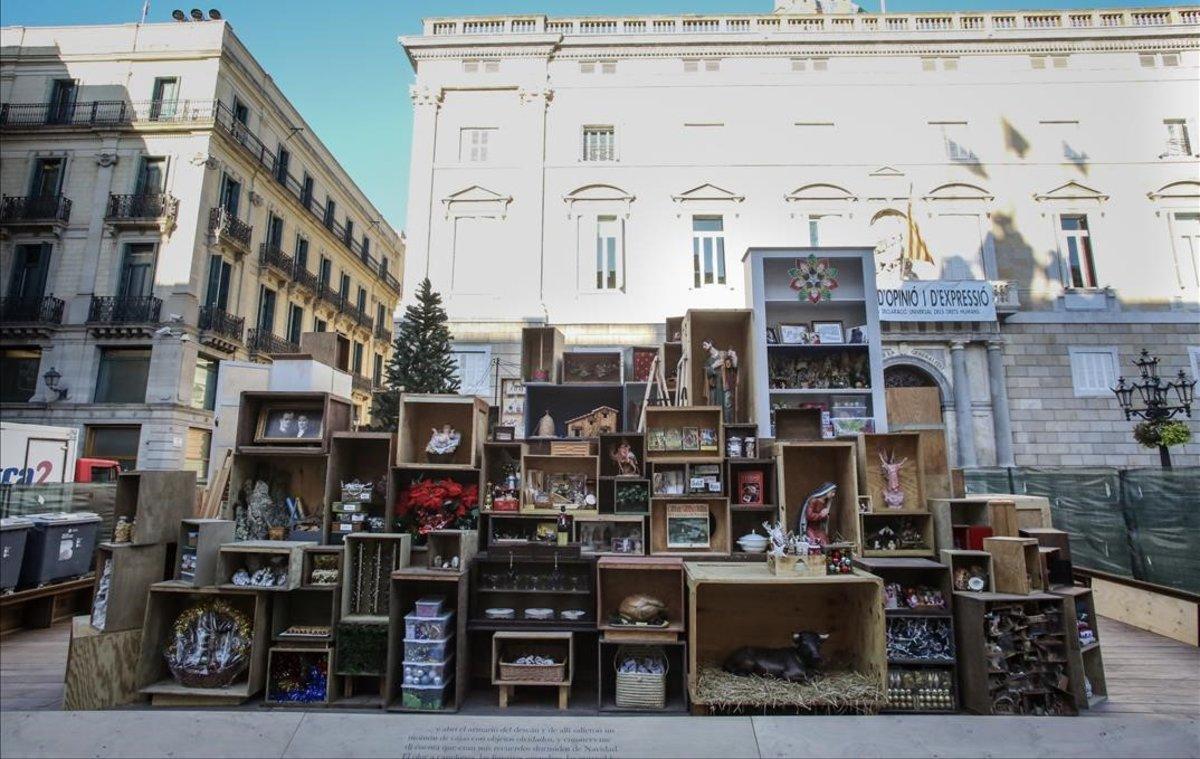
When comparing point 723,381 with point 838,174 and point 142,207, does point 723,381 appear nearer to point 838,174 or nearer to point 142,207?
point 838,174

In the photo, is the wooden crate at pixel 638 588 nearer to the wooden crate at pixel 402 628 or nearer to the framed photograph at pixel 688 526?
the framed photograph at pixel 688 526

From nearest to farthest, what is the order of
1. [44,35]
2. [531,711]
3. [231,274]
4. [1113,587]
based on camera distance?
1. [531,711]
2. [44,35]
3. [1113,587]
4. [231,274]

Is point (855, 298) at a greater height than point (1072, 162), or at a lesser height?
lesser

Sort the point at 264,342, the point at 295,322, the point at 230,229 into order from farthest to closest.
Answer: the point at 295,322, the point at 264,342, the point at 230,229

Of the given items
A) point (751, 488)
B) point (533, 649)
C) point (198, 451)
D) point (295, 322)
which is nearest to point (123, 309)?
point (198, 451)

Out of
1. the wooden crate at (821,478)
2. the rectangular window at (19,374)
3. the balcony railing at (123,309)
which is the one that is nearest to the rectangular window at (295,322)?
the balcony railing at (123,309)

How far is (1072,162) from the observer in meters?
14.7

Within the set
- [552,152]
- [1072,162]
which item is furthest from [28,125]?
[1072,162]

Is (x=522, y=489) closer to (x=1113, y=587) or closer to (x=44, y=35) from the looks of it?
(x=44, y=35)

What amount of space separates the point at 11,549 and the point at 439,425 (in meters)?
4.20

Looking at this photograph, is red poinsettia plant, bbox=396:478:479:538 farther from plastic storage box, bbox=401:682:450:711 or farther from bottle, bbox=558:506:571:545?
plastic storage box, bbox=401:682:450:711

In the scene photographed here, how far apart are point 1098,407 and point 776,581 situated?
14106mm

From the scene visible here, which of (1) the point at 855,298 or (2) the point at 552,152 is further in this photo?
(2) the point at 552,152

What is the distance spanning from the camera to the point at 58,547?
6258 mm
